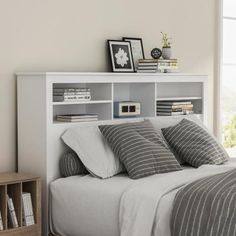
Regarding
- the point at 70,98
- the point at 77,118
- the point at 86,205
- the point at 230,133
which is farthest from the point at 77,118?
the point at 230,133

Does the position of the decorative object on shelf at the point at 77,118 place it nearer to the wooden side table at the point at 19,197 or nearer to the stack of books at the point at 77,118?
the stack of books at the point at 77,118

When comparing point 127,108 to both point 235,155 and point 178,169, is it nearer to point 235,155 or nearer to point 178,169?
point 178,169

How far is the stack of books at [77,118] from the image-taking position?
432 centimetres

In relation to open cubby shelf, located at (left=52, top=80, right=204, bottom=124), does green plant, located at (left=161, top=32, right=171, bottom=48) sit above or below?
above

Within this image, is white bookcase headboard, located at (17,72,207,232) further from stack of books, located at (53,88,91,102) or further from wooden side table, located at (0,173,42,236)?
wooden side table, located at (0,173,42,236)

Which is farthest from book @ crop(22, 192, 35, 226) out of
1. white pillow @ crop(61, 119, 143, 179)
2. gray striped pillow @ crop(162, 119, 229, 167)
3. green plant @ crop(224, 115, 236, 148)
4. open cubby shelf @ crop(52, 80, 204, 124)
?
green plant @ crop(224, 115, 236, 148)

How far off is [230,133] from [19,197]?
9.38ft

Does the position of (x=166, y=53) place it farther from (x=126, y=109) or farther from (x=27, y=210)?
(x=27, y=210)

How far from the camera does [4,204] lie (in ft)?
12.5

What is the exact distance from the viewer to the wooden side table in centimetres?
381

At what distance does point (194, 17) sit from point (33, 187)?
2.61 metres

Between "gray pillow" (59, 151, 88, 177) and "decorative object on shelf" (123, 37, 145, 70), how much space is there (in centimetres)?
129

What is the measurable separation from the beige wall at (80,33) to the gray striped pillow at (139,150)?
27.3 inches

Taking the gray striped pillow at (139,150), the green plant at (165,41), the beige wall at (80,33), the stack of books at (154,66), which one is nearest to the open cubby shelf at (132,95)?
the stack of books at (154,66)
